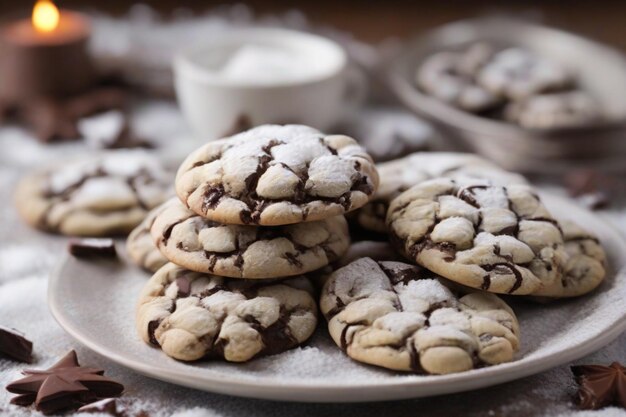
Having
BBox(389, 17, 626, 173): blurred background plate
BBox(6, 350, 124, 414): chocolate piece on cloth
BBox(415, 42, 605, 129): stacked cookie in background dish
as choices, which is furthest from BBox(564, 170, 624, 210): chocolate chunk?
BBox(6, 350, 124, 414): chocolate piece on cloth

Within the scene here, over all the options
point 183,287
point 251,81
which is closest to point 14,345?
point 183,287

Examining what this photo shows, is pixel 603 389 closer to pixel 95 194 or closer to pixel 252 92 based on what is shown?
pixel 95 194

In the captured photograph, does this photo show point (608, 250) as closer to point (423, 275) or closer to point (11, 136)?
point (423, 275)

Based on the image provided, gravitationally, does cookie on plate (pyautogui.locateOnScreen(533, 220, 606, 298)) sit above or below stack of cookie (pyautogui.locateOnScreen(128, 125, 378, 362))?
Result: below

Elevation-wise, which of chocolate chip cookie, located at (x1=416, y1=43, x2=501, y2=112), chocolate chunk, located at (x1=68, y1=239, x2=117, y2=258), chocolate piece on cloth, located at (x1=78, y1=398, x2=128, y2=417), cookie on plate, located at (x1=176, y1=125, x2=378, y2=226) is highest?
cookie on plate, located at (x1=176, y1=125, x2=378, y2=226)

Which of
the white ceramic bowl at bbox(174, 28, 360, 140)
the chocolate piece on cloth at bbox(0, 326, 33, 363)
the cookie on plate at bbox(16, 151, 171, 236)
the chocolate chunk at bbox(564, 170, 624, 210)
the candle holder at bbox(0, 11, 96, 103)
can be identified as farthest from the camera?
the candle holder at bbox(0, 11, 96, 103)

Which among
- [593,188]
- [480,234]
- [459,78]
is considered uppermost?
[480,234]

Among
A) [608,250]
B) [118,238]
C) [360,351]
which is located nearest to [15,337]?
[118,238]

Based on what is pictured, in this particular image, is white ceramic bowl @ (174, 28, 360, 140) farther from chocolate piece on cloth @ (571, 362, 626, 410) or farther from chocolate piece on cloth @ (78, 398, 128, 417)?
chocolate piece on cloth @ (571, 362, 626, 410)
